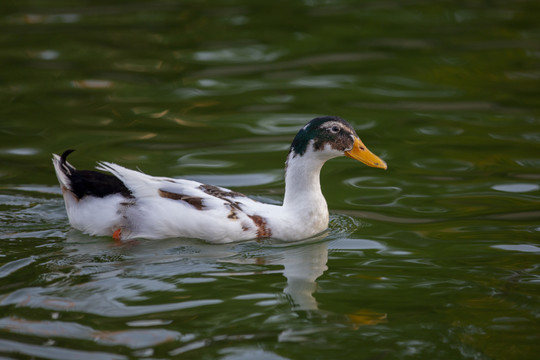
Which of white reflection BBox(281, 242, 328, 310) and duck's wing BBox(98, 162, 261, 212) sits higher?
duck's wing BBox(98, 162, 261, 212)

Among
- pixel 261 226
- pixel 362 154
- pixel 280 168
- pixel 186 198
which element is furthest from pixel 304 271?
pixel 280 168

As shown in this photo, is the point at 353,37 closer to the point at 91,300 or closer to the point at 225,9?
the point at 225,9

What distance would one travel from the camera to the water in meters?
6.59

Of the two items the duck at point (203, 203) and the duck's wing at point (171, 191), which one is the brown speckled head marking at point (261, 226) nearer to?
the duck at point (203, 203)

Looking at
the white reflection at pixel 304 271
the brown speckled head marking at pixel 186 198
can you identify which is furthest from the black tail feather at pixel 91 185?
the white reflection at pixel 304 271

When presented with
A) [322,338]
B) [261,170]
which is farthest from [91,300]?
[261,170]

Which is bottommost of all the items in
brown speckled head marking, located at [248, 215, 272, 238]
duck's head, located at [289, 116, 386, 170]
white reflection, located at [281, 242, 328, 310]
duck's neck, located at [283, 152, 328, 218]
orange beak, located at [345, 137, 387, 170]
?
white reflection, located at [281, 242, 328, 310]

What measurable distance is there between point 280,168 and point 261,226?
2.52 metres

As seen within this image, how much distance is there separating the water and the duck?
187 mm

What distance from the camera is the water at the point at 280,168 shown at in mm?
6586

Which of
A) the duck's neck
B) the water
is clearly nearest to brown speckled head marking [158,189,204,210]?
the water

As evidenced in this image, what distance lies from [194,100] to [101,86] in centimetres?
168

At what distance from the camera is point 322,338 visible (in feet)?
21.0

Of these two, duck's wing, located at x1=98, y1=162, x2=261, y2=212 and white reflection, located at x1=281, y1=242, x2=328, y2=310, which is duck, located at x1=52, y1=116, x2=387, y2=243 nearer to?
duck's wing, located at x1=98, y1=162, x2=261, y2=212
